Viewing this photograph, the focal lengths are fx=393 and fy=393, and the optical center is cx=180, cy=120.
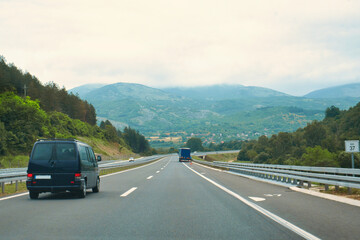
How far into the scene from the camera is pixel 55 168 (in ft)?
39.9

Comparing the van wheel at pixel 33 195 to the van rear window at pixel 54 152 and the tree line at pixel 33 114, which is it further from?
the tree line at pixel 33 114

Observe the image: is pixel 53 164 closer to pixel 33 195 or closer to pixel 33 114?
pixel 33 195

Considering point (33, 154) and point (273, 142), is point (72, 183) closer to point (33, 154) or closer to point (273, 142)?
point (33, 154)

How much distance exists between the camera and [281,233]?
666 cm

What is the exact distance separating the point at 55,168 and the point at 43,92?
103 meters

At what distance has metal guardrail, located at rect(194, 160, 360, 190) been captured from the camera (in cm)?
1210

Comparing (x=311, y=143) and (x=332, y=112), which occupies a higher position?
(x=332, y=112)

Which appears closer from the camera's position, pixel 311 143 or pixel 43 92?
pixel 43 92

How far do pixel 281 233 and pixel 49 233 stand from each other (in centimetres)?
394

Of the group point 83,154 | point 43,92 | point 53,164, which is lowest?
point 53,164

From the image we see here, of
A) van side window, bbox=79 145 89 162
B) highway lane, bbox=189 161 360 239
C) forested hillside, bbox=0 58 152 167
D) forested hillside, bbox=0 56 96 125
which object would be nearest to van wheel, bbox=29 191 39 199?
van side window, bbox=79 145 89 162

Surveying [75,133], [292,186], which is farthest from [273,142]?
[292,186]

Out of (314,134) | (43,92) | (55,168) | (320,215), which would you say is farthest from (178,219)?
(314,134)

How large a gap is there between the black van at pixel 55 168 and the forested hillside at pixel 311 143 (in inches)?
3661
